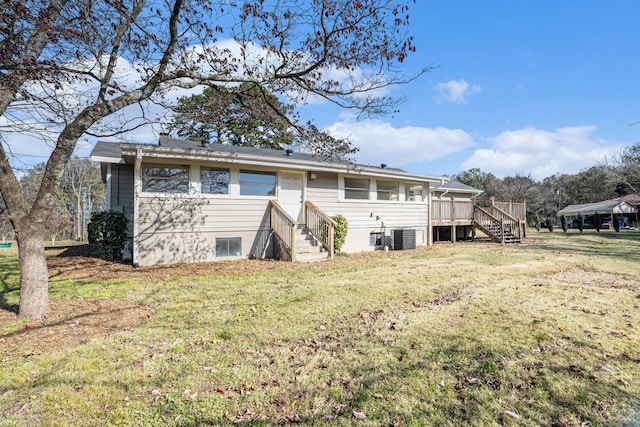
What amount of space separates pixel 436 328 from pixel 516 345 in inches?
36.3

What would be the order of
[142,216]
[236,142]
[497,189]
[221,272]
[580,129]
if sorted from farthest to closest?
[497,189] < [580,129] < [236,142] < [142,216] < [221,272]

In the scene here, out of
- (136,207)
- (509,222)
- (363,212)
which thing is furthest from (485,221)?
(136,207)

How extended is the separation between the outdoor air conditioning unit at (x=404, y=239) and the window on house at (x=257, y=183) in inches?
227

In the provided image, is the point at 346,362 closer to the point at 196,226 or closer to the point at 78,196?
the point at 196,226

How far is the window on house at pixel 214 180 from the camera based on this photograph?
993 cm

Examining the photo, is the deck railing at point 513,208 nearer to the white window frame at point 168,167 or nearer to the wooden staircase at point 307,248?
the wooden staircase at point 307,248

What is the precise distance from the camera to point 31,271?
4414mm

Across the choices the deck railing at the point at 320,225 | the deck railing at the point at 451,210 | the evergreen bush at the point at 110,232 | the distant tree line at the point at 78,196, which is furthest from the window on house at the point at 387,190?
the distant tree line at the point at 78,196

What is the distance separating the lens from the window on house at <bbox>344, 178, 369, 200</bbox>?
13.1m

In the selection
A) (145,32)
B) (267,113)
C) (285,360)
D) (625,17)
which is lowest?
(285,360)

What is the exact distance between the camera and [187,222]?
958 cm

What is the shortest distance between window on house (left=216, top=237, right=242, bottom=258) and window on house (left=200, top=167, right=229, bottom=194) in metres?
1.51

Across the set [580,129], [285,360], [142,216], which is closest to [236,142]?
[142,216]

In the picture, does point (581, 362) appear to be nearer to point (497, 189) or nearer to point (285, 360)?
point (285, 360)
